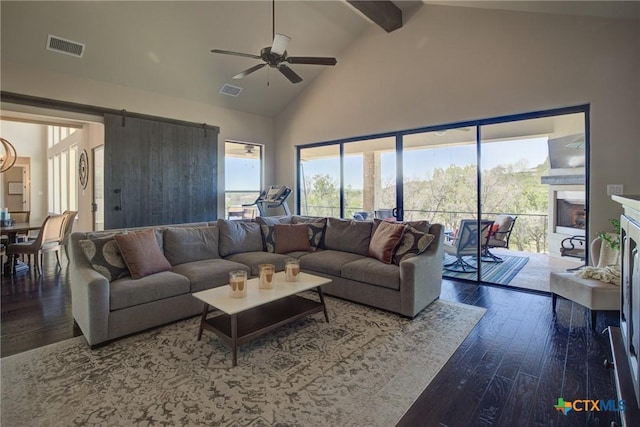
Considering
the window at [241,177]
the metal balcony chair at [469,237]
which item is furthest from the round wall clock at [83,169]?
the metal balcony chair at [469,237]

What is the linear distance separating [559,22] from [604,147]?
1.57 meters

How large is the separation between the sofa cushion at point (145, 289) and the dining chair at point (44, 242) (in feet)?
9.87

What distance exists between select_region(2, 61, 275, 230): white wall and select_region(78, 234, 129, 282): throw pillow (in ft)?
8.52

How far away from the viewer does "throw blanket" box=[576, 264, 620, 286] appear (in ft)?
9.83

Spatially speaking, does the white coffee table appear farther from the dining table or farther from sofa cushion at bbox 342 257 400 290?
the dining table

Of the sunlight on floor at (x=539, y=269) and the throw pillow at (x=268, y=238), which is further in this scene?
the throw pillow at (x=268, y=238)

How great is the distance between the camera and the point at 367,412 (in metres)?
1.92

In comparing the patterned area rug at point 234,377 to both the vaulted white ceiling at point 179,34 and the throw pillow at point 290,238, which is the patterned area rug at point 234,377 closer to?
the throw pillow at point 290,238

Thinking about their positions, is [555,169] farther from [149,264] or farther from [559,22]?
[149,264]

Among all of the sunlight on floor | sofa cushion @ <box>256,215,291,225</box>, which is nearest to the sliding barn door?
sofa cushion @ <box>256,215,291,225</box>

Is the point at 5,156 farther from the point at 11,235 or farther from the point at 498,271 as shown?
the point at 498,271

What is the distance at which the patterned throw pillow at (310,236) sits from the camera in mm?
4594

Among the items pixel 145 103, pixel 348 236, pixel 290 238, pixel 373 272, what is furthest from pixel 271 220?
pixel 145 103

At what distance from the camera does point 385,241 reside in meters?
3.82
